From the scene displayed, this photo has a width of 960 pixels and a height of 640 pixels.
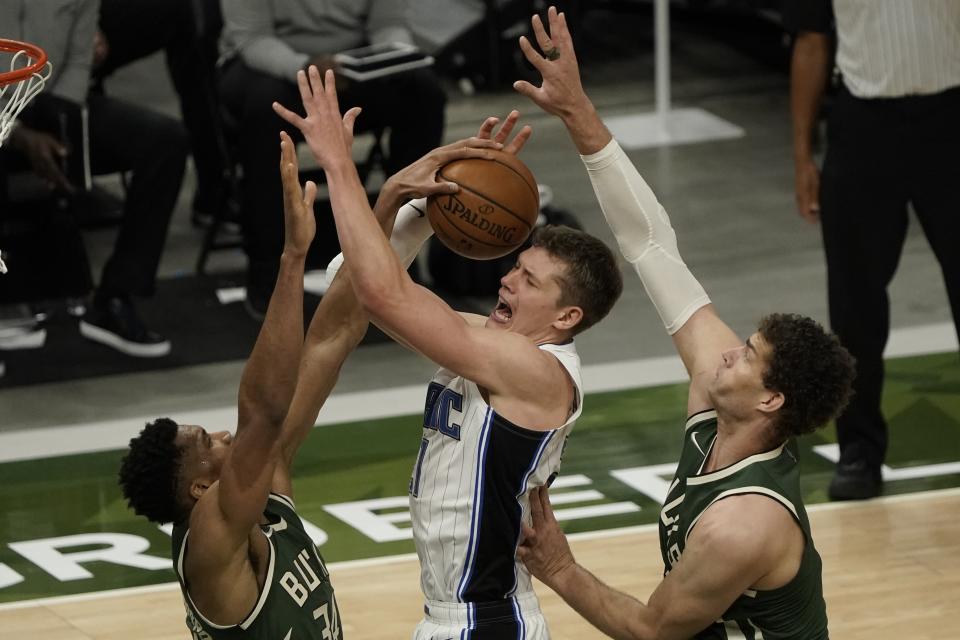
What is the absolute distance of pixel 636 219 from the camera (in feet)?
12.7

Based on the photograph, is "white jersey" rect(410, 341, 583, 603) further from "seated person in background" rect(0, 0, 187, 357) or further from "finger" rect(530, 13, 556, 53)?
"seated person in background" rect(0, 0, 187, 357)

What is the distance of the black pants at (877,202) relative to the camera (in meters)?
5.44

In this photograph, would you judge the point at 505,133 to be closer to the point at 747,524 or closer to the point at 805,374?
the point at 805,374

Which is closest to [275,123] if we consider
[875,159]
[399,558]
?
[399,558]

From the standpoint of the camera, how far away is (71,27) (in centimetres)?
732

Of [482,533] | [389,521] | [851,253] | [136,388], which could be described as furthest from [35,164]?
[482,533]

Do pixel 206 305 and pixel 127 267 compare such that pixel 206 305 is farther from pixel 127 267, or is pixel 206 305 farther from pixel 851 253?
pixel 851 253

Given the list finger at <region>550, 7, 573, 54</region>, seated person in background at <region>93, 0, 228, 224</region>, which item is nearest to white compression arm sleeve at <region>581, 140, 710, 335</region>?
finger at <region>550, 7, 573, 54</region>

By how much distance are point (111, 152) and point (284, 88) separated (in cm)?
82

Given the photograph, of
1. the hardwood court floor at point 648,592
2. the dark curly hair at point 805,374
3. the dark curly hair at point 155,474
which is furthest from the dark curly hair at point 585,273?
the hardwood court floor at point 648,592

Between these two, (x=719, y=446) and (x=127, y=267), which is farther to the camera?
(x=127, y=267)

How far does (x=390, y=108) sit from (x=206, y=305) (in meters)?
1.30

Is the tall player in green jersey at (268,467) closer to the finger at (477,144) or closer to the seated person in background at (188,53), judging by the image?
the finger at (477,144)

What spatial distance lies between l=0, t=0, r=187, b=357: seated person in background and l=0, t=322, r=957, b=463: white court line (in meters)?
0.84
